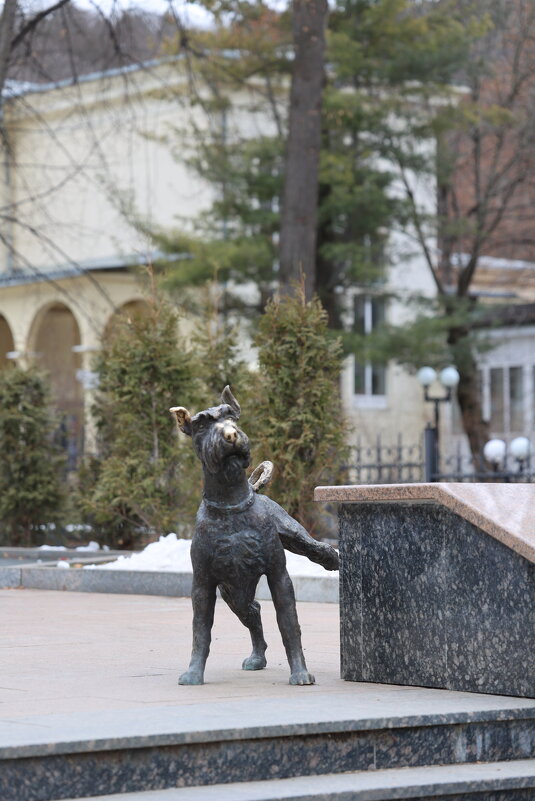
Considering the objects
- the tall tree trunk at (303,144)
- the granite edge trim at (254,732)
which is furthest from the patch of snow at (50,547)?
the granite edge trim at (254,732)

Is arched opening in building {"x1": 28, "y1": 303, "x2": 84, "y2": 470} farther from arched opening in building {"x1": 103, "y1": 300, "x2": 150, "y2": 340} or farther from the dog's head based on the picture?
the dog's head

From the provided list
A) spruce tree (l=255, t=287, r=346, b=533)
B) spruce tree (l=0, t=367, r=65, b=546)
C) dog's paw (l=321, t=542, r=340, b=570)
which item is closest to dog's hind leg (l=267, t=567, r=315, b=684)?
dog's paw (l=321, t=542, r=340, b=570)

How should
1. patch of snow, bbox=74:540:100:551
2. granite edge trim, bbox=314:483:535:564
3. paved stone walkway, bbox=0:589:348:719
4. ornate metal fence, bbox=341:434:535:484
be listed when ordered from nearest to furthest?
granite edge trim, bbox=314:483:535:564 < paved stone walkway, bbox=0:589:348:719 < patch of snow, bbox=74:540:100:551 < ornate metal fence, bbox=341:434:535:484

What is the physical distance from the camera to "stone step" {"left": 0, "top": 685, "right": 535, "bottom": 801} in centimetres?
506

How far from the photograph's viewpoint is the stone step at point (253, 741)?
506 cm

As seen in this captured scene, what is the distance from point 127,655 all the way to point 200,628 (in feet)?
5.20

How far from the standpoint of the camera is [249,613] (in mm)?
7004

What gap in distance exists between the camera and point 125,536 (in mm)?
→ 17703

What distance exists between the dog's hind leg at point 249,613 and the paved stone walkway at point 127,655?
0.26ft

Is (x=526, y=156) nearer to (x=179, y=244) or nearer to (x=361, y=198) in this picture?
(x=361, y=198)

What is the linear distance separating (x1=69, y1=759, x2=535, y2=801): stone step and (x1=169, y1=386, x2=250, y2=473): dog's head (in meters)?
1.58

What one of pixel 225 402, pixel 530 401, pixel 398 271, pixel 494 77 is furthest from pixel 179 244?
pixel 225 402

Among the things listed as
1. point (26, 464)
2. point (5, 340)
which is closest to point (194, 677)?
point (26, 464)

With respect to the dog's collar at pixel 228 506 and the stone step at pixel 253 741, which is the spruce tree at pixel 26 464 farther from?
the stone step at pixel 253 741
